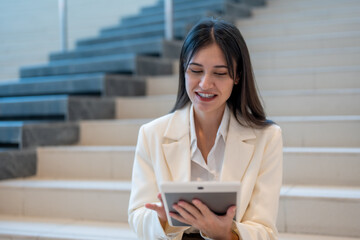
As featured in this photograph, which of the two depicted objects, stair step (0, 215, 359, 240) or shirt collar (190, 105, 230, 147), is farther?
stair step (0, 215, 359, 240)

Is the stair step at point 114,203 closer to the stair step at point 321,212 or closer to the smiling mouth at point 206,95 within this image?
the stair step at point 321,212

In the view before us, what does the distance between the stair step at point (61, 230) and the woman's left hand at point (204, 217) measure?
0.90 metres

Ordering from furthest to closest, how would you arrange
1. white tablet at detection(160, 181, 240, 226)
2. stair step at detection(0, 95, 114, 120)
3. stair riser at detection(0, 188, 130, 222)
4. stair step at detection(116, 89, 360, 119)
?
stair step at detection(0, 95, 114, 120) → stair step at detection(116, 89, 360, 119) → stair riser at detection(0, 188, 130, 222) → white tablet at detection(160, 181, 240, 226)

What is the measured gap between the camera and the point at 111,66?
154 inches

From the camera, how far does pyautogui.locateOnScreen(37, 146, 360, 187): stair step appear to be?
240 centimetres

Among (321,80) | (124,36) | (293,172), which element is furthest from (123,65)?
(293,172)

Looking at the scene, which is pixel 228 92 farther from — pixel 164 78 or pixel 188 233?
pixel 164 78

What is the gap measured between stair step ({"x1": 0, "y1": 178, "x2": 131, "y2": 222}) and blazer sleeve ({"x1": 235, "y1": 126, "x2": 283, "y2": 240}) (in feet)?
3.44

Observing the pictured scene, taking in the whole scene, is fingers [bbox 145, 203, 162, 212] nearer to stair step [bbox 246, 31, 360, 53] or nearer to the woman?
the woman

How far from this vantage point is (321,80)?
3258 millimetres

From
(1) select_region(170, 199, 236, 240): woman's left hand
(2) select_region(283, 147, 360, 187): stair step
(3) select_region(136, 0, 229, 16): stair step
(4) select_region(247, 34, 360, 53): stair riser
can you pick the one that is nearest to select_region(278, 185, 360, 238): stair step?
(2) select_region(283, 147, 360, 187): stair step

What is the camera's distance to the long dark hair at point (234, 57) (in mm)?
1555

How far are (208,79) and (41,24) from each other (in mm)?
4102

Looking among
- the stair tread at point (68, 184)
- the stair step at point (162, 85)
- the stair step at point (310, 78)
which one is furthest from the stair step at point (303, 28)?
the stair tread at point (68, 184)
